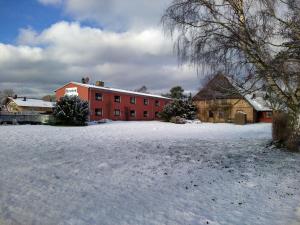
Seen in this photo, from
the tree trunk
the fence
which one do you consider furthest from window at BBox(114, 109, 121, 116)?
the tree trunk

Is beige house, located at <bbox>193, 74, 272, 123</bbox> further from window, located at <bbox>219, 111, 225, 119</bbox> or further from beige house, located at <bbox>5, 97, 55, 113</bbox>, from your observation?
beige house, located at <bbox>5, 97, 55, 113</bbox>

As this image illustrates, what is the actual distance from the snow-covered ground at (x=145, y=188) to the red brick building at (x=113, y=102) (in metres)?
27.1

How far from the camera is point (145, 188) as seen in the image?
6.37 meters

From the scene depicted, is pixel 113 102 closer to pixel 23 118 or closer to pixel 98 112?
pixel 98 112

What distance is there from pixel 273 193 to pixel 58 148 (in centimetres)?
816

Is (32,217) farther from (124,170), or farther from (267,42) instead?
(267,42)

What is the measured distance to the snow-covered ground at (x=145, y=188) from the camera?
4750 mm

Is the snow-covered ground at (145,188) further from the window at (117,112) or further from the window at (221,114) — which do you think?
the window at (221,114)

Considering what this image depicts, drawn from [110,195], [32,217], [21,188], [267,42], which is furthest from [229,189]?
[267,42]

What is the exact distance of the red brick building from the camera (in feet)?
128

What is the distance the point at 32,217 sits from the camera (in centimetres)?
454

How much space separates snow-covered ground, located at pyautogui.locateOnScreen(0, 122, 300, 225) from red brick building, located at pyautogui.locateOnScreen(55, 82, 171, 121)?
27.1 m

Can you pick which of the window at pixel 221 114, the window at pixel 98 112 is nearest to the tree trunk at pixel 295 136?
the window at pixel 98 112

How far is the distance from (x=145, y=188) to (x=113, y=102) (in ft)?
121
